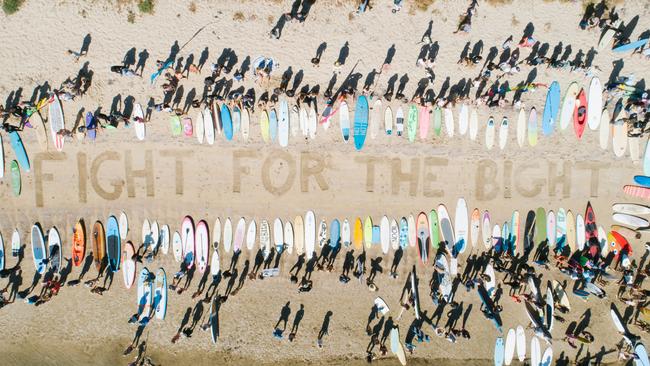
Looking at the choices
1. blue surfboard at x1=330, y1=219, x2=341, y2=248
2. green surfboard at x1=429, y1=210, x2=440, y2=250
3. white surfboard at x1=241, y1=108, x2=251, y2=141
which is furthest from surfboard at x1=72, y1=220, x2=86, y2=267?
green surfboard at x1=429, y1=210, x2=440, y2=250

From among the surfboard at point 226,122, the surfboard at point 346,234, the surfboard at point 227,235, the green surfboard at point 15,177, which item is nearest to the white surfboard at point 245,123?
the surfboard at point 226,122

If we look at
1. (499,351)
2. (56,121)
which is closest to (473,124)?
(499,351)

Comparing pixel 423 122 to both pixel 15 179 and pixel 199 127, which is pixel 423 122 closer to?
pixel 199 127

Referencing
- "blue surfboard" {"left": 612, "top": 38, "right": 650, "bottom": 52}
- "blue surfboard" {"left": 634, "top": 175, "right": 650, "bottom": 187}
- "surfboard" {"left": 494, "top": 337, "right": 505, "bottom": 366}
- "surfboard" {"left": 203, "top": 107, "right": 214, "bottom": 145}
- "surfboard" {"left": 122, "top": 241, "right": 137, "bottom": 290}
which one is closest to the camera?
"blue surfboard" {"left": 612, "top": 38, "right": 650, "bottom": 52}

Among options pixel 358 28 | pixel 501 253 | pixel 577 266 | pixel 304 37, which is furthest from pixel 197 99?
pixel 577 266

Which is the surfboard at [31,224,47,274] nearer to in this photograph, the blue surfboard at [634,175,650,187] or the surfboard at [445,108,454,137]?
the surfboard at [445,108,454,137]

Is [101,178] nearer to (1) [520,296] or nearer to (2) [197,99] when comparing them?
(2) [197,99]
